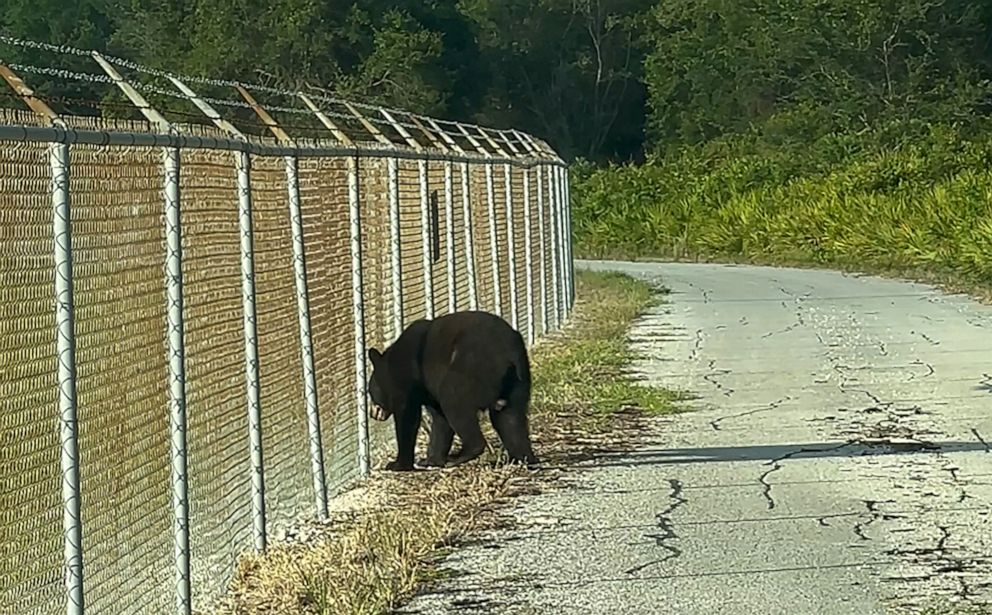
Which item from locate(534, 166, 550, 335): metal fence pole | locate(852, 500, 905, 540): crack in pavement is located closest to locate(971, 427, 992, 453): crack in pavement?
locate(852, 500, 905, 540): crack in pavement

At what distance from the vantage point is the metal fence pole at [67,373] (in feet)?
19.1

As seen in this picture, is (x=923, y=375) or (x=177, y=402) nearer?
(x=177, y=402)

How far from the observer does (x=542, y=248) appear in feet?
67.9

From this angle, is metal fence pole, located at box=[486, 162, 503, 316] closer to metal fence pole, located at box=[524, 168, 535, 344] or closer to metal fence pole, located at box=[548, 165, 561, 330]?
metal fence pole, located at box=[524, 168, 535, 344]

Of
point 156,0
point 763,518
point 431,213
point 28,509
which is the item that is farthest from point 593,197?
point 28,509

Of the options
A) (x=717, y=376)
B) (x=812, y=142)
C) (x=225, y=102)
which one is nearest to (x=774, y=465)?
(x=225, y=102)

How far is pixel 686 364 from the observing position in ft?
55.3

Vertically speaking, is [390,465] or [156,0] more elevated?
[156,0]

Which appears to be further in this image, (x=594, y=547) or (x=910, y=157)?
(x=910, y=157)

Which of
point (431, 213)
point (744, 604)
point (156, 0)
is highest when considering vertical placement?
point (156, 0)

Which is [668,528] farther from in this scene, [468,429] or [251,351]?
[251,351]

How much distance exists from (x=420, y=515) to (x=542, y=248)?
11.5 metres

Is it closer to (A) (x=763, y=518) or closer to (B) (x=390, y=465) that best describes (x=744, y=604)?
(A) (x=763, y=518)

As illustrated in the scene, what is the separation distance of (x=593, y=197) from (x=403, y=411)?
35.7m
